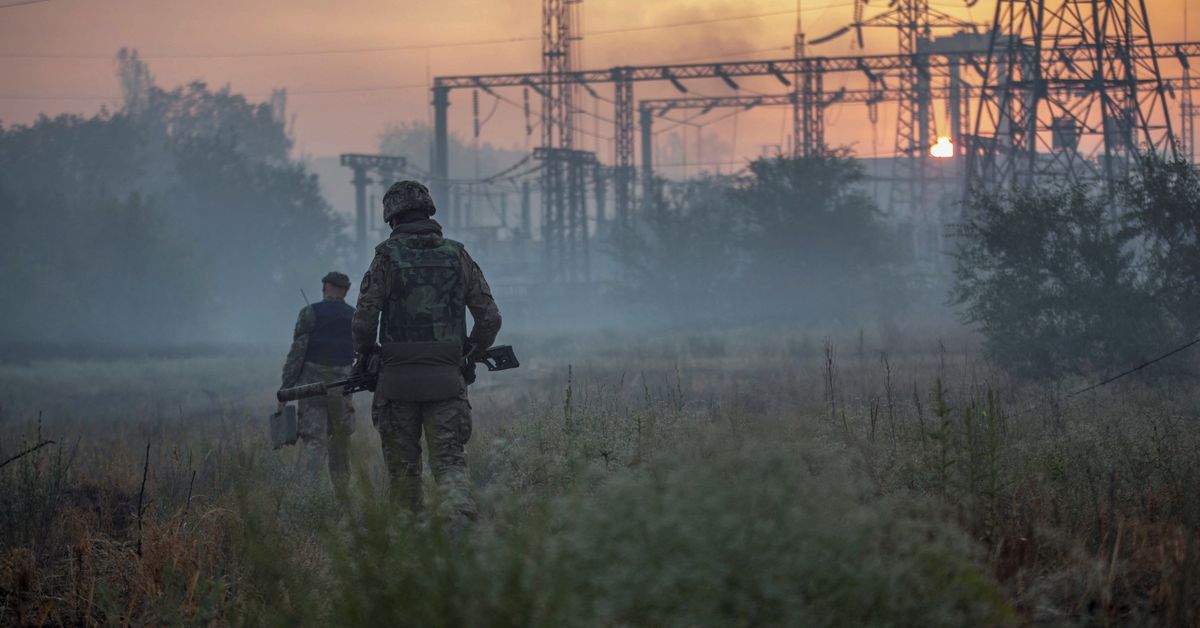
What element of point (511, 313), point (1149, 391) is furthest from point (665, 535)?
point (511, 313)

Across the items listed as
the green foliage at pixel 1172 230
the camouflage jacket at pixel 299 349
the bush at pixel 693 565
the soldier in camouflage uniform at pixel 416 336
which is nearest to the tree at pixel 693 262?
the green foliage at pixel 1172 230

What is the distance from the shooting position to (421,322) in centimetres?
659

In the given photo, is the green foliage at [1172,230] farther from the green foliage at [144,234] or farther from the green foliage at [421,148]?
the green foliage at [421,148]

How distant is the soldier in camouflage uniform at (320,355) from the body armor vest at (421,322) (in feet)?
9.24

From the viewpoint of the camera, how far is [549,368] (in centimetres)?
2669

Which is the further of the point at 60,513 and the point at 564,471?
the point at 60,513

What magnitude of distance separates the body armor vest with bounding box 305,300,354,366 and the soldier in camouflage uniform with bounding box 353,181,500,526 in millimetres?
2919

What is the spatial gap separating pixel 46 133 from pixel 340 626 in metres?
66.8

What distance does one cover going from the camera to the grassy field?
3344 millimetres

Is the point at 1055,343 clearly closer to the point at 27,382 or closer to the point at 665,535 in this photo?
the point at 665,535

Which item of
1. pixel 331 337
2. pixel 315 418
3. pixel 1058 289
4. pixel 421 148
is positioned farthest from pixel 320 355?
pixel 421 148

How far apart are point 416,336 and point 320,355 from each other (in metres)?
3.16

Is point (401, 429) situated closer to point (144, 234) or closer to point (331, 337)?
point (331, 337)

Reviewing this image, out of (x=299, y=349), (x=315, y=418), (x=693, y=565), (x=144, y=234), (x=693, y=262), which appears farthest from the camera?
(x=144, y=234)
